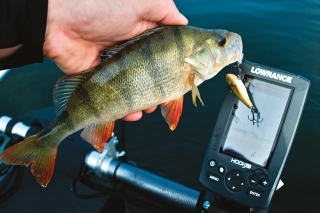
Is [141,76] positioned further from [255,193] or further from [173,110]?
[255,193]

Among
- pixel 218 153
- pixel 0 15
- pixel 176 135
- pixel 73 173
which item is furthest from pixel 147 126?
pixel 0 15

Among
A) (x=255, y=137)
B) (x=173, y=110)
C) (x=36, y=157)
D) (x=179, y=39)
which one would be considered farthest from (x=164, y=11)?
(x=36, y=157)

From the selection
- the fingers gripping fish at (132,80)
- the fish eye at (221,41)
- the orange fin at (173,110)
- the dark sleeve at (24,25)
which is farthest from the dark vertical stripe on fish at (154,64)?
the dark sleeve at (24,25)

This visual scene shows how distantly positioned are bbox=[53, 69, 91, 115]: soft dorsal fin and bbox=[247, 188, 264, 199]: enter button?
2.86 ft

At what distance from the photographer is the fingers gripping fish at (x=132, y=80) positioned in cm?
148

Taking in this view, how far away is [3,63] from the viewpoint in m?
1.65

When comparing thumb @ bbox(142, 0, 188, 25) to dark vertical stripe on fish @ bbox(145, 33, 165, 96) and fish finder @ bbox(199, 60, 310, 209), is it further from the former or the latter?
fish finder @ bbox(199, 60, 310, 209)

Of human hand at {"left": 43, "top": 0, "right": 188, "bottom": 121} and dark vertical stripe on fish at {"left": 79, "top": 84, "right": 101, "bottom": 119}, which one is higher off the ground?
human hand at {"left": 43, "top": 0, "right": 188, "bottom": 121}

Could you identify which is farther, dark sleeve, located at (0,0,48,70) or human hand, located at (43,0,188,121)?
human hand, located at (43,0,188,121)

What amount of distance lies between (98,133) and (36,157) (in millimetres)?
292

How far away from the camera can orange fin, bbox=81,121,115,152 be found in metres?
1.61

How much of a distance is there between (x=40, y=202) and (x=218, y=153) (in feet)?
3.46

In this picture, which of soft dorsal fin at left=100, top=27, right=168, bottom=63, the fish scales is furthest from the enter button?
soft dorsal fin at left=100, top=27, right=168, bottom=63

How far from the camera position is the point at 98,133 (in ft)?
5.32
